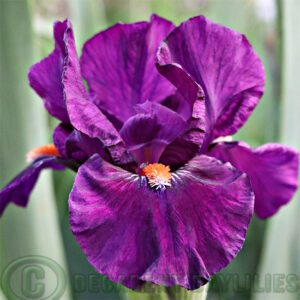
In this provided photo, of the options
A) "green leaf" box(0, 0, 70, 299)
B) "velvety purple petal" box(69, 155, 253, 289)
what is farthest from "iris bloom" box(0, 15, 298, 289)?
"green leaf" box(0, 0, 70, 299)

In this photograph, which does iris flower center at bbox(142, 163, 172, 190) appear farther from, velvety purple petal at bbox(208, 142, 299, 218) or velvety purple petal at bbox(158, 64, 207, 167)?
velvety purple petal at bbox(208, 142, 299, 218)

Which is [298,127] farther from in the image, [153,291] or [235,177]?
[153,291]

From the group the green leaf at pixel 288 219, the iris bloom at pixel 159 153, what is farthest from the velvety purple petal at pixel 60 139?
the green leaf at pixel 288 219

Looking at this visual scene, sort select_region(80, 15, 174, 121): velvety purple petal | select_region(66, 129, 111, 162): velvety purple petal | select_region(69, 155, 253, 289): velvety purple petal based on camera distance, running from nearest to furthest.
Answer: select_region(69, 155, 253, 289): velvety purple petal, select_region(66, 129, 111, 162): velvety purple petal, select_region(80, 15, 174, 121): velvety purple petal

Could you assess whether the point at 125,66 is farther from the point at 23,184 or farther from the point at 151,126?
the point at 23,184

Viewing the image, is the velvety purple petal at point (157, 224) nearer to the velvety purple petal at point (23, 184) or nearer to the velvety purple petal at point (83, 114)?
the velvety purple petal at point (83, 114)

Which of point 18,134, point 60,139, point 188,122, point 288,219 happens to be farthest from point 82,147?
point 288,219

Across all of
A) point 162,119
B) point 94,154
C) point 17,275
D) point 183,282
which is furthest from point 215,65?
point 17,275

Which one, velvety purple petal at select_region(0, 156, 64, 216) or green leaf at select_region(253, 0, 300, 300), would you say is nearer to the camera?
velvety purple petal at select_region(0, 156, 64, 216)
